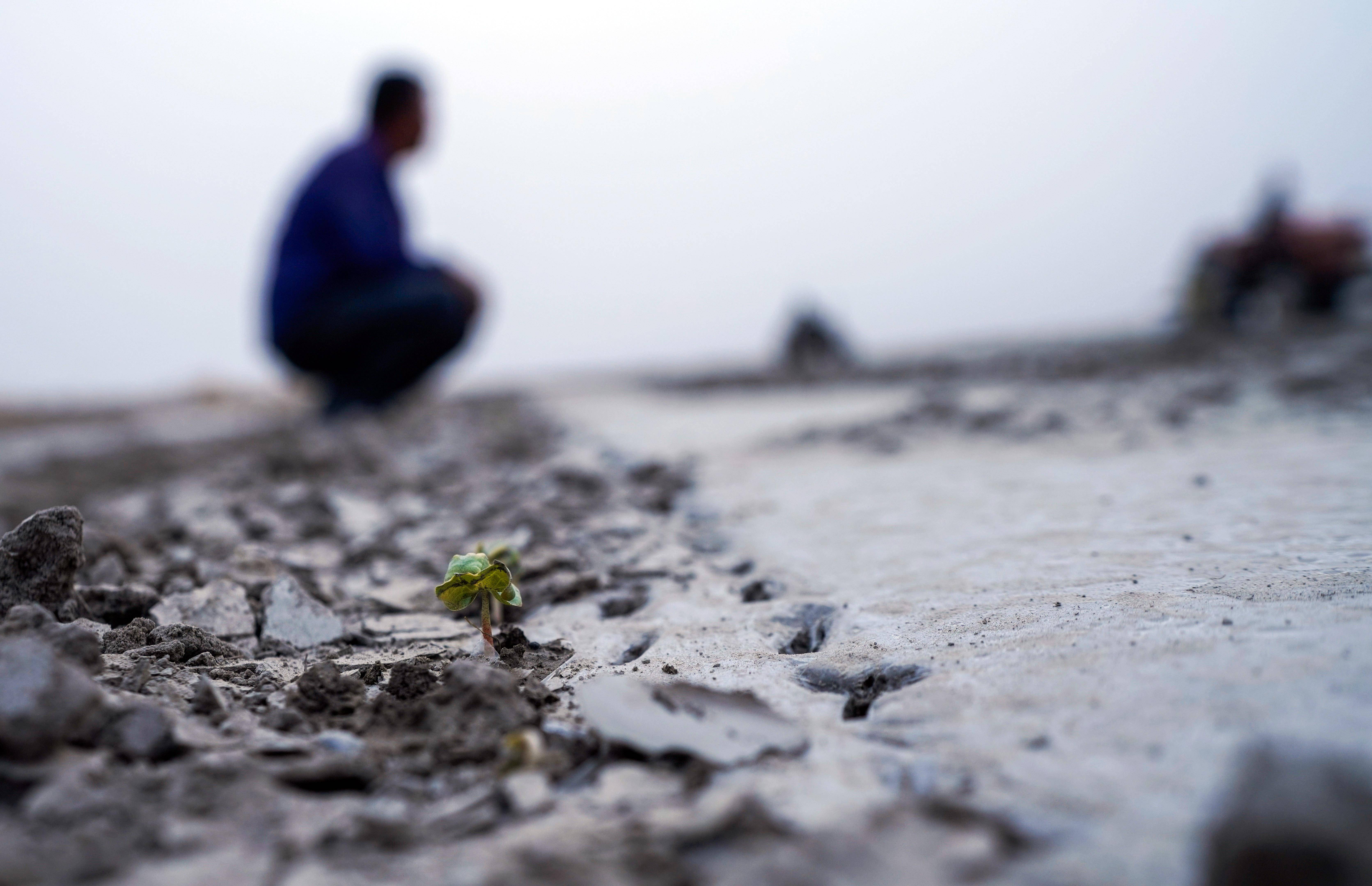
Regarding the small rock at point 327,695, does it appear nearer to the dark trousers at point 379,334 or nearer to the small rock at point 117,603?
the small rock at point 117,603

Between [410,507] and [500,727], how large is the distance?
5.92 feet

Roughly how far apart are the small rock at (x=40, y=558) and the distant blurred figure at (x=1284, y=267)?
36.1 ft

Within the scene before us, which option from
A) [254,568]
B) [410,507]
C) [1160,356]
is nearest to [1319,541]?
[254,568]

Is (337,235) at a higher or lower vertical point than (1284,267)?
higher

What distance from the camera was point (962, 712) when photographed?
990 mm

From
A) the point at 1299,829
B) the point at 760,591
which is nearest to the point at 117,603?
the point at 760,591

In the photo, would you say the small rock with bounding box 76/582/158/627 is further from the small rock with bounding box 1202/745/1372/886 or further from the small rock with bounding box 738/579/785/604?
the small rock with bounding box 1202/745/1372/886

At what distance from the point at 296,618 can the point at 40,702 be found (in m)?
0.62

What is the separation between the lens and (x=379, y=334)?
191 inches

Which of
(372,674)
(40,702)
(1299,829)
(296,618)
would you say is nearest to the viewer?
(1299,829)

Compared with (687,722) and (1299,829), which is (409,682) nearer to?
(687,722)

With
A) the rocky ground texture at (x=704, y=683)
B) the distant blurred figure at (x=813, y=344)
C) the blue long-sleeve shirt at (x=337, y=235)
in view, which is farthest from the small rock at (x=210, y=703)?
the distant blurred figure at (x=813, y=344)

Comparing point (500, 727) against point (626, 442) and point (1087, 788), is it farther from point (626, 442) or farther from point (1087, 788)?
point (626, 442)

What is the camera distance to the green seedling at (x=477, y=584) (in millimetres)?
1294
